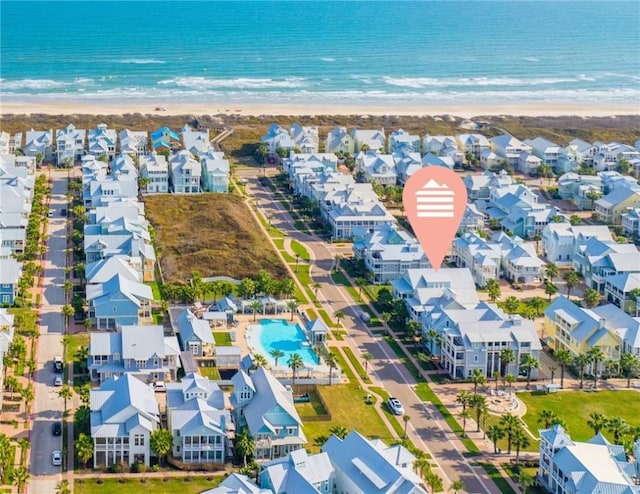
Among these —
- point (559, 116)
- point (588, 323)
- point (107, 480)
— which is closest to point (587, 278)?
point (588, 323)

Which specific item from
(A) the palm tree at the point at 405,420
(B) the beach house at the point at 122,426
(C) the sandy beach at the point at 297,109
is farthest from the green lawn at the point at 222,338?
(C) the sandy beach at the point at 297,109

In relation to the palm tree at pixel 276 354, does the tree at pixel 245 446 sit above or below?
below

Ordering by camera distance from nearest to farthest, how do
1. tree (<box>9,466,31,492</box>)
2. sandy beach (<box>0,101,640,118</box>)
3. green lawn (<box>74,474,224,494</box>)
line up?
tree (<box>9,466,31,492</box>) < green lawn (<box>74,474,224,494</box>) < sandy beach (<box>0,101,640,118</box>)

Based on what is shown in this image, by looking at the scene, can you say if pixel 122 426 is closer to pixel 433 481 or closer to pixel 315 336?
pixel 433 481

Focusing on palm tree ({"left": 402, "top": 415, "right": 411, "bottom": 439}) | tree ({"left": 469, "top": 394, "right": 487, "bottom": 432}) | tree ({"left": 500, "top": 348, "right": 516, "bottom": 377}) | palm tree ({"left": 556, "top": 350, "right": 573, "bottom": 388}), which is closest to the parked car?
palm tree ({"left": 402, "top": 415, "right": 411, "bottom": 439})

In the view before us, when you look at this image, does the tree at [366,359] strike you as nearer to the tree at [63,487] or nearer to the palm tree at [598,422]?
the palm tree at [598,422]

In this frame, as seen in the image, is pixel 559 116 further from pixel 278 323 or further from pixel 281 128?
pixel 278 323

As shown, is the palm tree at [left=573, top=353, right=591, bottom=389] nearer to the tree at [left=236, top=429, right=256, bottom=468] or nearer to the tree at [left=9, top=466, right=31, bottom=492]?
the tree at [left=236, top=429, right=256, bottom=468]
